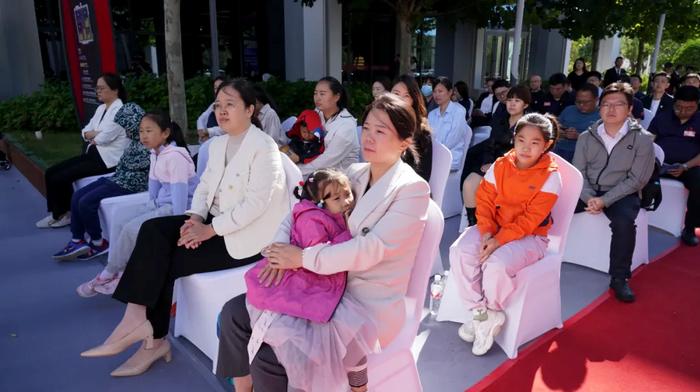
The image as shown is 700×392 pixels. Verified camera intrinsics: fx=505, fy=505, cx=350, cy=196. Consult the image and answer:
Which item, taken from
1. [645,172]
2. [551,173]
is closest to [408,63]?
[645,172]

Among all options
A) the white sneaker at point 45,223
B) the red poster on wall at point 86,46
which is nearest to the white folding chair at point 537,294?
the white sneaker at point 45,223

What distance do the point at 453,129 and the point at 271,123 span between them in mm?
1667

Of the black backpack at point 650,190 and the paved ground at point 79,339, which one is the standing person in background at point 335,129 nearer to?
the paved ground at point 79,339

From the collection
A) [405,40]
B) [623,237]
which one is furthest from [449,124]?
[405,40]

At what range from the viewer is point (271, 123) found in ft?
14.9

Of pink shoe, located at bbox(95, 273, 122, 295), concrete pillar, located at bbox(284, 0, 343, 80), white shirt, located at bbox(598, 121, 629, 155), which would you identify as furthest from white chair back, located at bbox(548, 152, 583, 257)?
concrete pillar, located at bbox(284, 0, 343, 80)

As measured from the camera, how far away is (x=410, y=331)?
206 centimetres

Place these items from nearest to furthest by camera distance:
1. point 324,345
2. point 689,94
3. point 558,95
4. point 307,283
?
point 324,345 → point 307,283 → point 689,94 → point 558,95

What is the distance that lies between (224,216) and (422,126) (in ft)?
4.59

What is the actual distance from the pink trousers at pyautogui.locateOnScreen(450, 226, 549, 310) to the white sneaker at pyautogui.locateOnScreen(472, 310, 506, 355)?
0.05 meters

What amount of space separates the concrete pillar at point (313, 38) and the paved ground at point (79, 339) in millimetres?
9339

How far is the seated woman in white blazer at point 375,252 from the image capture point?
71.8 inches

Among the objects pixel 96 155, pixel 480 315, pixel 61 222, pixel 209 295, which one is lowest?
pixel 61 222

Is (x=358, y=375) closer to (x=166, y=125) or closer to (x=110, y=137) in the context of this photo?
(x=166, y=125)
